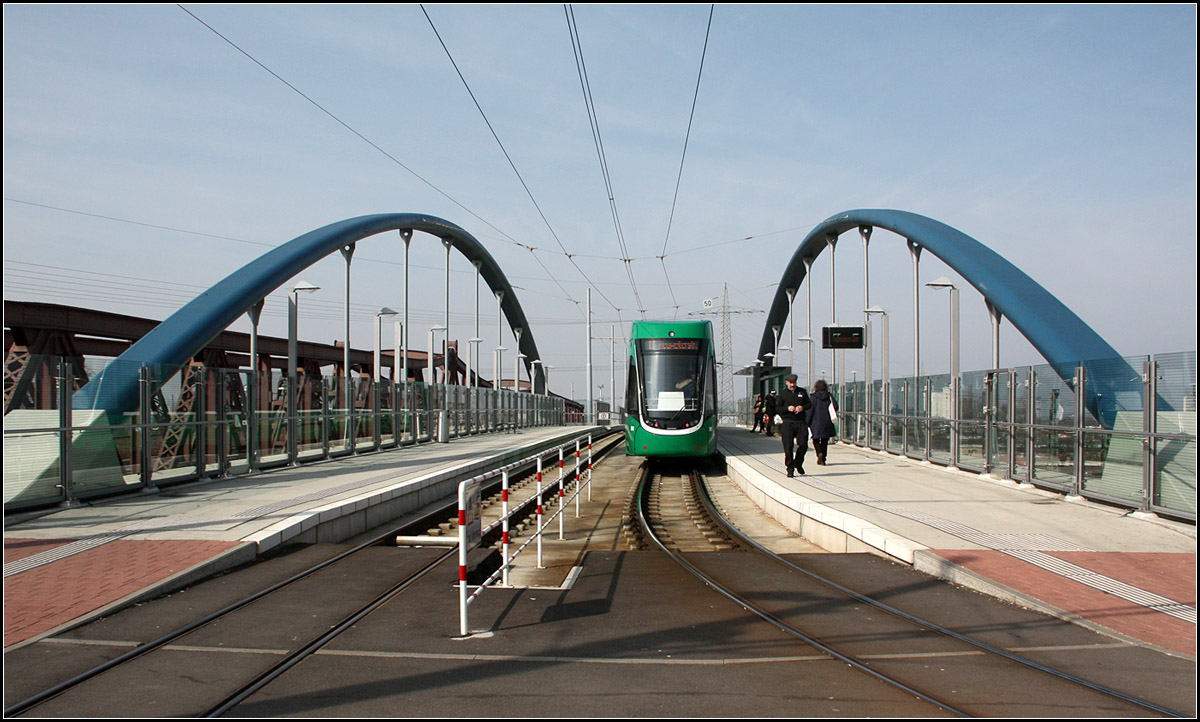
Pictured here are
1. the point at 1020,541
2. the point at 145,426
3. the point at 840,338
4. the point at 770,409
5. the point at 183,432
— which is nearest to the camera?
the point at 1020,541

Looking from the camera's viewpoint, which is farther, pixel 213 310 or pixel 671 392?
pixel 671 392

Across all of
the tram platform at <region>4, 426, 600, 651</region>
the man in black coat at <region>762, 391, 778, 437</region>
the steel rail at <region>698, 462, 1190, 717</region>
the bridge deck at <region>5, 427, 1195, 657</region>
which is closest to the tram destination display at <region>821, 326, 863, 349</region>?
the man in black coat at <region>762, 391, 778, 437</region>

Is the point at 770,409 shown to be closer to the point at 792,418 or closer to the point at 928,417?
the point at 928,417

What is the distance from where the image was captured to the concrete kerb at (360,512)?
9508mm

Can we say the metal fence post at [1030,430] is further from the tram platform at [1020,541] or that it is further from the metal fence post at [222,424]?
the metal fence post at [222,424]

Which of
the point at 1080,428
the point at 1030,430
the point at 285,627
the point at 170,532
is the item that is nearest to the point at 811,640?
the point at 285,627

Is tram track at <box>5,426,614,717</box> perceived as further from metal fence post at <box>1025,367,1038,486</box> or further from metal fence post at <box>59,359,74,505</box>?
metal fence post at <box>1025,367,1038,486</box>

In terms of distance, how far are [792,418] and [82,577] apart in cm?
1153

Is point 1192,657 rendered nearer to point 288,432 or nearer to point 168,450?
point 168,450

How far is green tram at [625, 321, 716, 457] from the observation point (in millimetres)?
20781

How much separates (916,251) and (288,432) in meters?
18.8

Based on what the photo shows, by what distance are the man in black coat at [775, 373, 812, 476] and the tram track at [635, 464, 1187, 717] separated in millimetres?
6613

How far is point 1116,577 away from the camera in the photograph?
7320 millimetres

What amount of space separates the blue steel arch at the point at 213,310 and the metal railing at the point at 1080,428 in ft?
45.0
